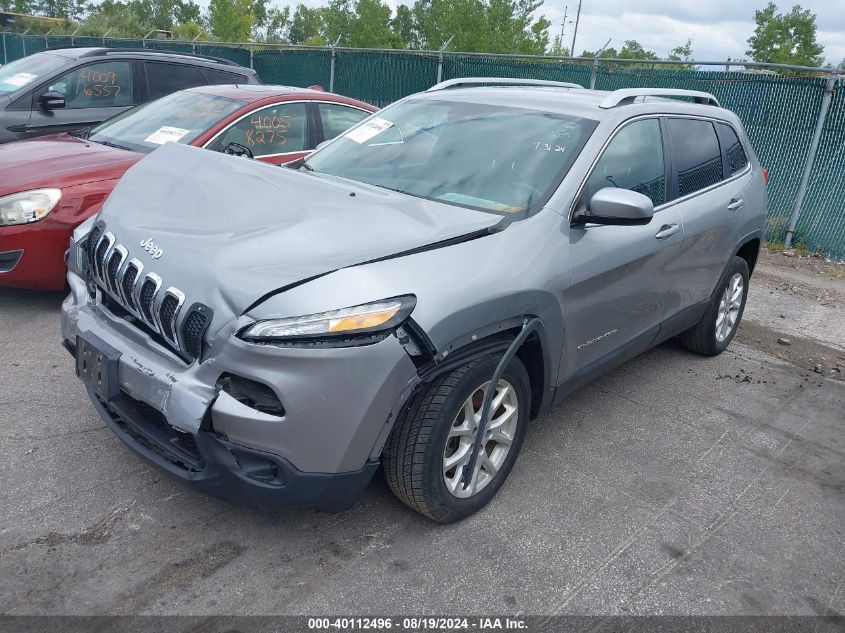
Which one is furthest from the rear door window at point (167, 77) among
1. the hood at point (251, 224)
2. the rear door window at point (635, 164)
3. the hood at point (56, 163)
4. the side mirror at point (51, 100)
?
the rear door window at point (635, 164)

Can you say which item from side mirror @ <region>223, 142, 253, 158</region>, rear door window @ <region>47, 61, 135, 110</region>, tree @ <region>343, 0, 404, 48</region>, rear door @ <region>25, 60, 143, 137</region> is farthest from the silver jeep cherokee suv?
tree @ <region>343, 0, 404, 48</region>

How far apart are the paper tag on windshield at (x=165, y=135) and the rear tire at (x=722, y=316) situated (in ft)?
13.2

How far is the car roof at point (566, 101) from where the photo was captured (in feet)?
12.4

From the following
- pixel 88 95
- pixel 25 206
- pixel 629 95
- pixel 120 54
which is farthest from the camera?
pixel 120 54

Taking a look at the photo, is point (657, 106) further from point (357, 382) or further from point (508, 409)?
point (357, 382)

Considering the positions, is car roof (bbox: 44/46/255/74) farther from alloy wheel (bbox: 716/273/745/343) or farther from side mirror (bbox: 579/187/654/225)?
side mirror (bbox: 579/187/654/225)

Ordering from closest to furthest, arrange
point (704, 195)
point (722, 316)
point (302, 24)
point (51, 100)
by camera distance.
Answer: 1. point (704, 195)
2. point (722, 316)
3. point (51, 100)
4. point (302, 24)

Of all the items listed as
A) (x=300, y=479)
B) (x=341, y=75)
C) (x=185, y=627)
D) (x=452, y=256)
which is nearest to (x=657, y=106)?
(x=452, y=256)

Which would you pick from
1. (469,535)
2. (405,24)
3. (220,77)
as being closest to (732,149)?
(469,535)

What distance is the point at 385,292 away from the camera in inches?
101

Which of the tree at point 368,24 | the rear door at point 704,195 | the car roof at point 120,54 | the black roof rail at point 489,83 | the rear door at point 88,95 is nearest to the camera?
the rear door at point 704,195

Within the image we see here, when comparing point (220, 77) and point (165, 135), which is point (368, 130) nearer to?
point (165, 135)

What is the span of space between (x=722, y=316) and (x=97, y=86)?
6.12m

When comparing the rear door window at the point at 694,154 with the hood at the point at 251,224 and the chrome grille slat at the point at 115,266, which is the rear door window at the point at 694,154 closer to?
the hood at the point at 251,224
